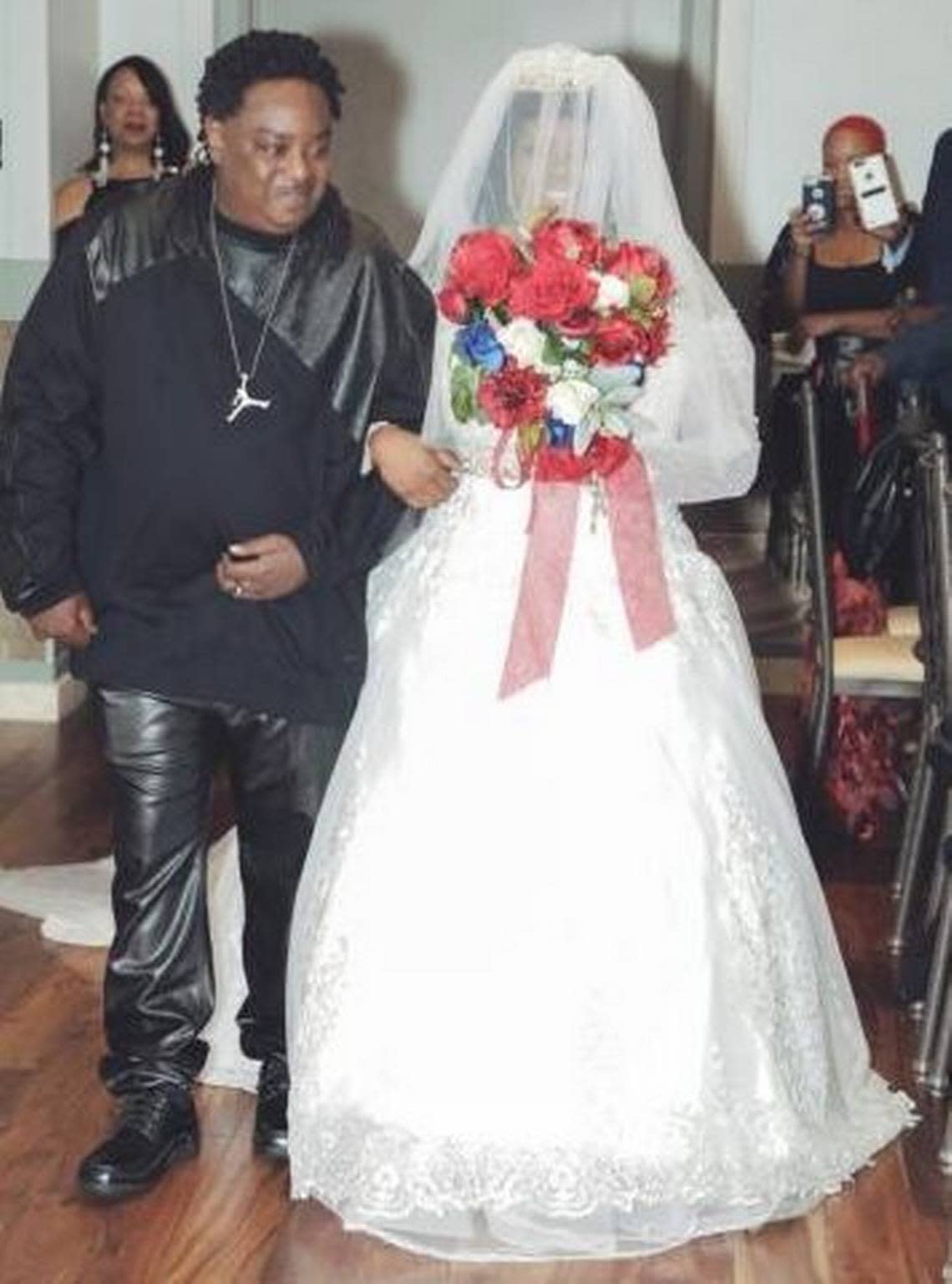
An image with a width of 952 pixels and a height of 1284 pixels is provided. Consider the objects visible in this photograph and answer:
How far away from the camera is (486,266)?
3539mm

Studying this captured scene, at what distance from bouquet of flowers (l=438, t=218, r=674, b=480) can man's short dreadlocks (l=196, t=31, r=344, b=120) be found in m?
0.32

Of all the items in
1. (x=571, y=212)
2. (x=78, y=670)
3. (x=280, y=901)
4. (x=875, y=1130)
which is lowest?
(x=875, y=1130)

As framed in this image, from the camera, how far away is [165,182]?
11.9 ft

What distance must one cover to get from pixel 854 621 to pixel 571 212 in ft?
7.44

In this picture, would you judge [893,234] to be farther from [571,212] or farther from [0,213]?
[571,212]

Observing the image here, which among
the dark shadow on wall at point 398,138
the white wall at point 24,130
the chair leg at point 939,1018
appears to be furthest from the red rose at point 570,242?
the dark shadow on wall at point 398,138

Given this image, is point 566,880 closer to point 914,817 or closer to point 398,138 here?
point 914,817

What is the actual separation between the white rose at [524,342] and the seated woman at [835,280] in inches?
130

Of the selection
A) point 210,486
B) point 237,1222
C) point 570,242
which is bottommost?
point 237,1222

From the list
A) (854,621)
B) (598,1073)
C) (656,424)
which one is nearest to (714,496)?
(656,424)

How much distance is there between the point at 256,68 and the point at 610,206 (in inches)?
22.2

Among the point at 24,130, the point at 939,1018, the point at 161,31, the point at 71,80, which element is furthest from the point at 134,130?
the point at 939,1018

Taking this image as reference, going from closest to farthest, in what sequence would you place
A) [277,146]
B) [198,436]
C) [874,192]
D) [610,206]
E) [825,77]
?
[277,146] < [198,436] < [610,206] < [874,192] < [825,77]

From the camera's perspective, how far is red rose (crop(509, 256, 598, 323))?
3.51 metres
